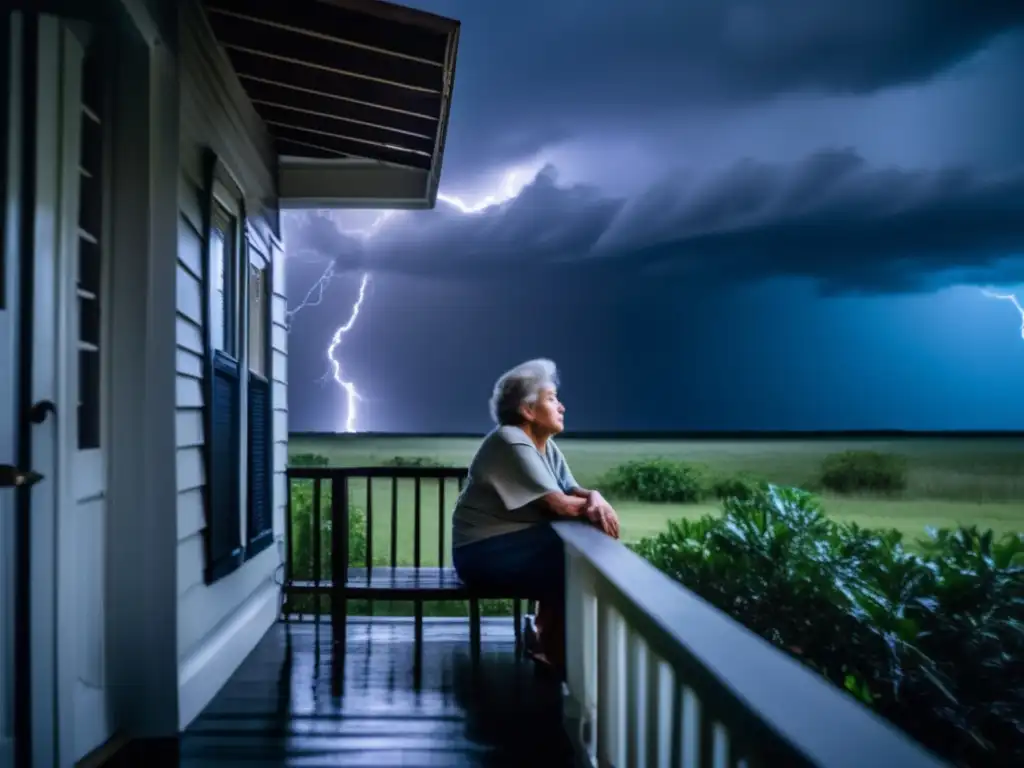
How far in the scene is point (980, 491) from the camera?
20.1 feet

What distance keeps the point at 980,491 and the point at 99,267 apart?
616cm

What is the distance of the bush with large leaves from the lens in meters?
2.65

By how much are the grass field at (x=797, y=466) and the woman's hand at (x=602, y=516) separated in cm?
248

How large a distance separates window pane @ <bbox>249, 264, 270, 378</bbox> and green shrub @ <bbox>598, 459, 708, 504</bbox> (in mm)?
2849

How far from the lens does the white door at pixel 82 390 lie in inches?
73.6

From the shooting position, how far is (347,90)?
299 centimetres

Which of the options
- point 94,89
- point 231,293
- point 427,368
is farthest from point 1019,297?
point 94,89

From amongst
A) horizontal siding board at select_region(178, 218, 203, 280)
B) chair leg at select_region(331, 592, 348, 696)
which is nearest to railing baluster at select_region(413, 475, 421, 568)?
chair leg at select_region(331, 592, 348, 696)

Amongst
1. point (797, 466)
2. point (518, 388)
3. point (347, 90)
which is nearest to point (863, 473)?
point (797, 466)

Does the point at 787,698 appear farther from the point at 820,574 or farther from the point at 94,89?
the point at 820,574

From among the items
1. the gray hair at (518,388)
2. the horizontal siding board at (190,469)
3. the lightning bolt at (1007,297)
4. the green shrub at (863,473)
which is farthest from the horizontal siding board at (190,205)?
the lightning bolt at (1007,297)

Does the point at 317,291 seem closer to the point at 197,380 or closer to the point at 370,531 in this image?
the point at 370,531

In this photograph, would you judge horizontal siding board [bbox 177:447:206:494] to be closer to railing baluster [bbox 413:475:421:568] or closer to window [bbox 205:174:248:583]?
A: window [bbox 205:174:248:583]

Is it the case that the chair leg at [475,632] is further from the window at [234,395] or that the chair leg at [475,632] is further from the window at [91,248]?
the window at [91,248]
